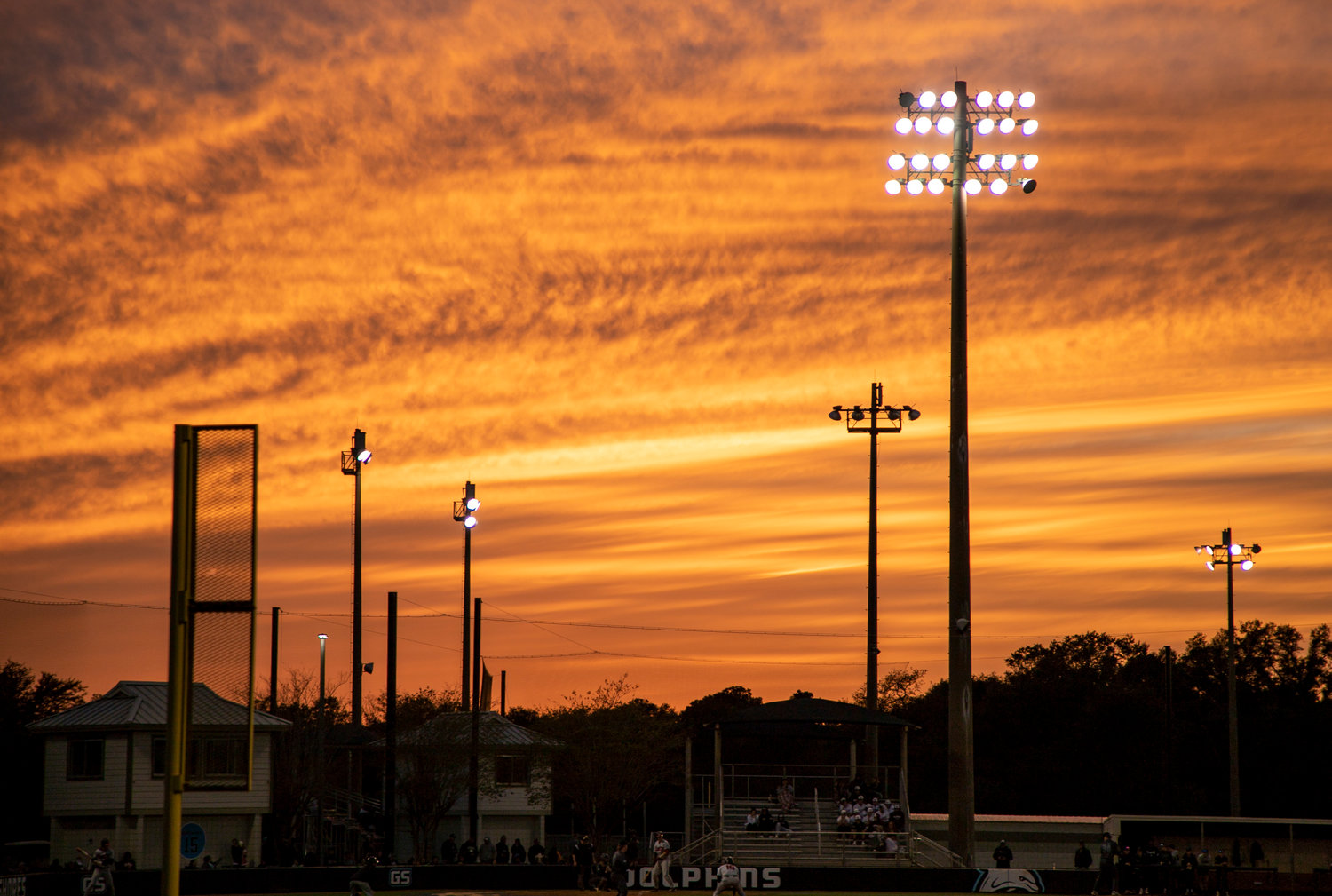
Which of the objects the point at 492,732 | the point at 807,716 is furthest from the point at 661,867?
the point at 492,732

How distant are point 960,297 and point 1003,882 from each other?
57.7 feet

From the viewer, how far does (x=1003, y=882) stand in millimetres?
36531

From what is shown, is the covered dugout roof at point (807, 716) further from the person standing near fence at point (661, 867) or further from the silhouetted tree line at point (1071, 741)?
the silhouetted tree line at point (1071, 741)

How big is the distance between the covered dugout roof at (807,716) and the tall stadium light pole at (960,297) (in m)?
15.0

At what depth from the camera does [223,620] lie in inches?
440

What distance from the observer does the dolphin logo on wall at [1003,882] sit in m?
36.3

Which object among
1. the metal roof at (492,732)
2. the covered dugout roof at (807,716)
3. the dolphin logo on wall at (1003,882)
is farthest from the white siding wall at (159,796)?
the dolphin logo on wall at (1003,882)

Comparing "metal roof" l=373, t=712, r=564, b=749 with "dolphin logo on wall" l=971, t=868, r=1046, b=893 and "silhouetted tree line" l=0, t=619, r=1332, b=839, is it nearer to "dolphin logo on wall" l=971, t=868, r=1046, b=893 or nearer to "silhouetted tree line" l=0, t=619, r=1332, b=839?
"silhouetted tree line" l=0, t=619, r=1332, b=839

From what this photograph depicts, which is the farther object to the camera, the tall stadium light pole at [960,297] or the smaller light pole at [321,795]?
the smaller light pole at [321,795]

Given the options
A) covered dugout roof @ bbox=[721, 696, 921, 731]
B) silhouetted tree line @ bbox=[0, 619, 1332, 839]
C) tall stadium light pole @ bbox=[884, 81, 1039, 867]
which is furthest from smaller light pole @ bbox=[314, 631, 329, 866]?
tall stadium light pole @ bbox=[884, 81, 1039, 867]

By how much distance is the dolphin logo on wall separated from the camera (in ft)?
119

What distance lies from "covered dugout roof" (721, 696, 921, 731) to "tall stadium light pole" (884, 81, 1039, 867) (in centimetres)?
1499

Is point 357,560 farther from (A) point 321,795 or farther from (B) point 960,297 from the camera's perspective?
(B) point 960,297

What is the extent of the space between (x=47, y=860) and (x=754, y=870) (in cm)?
3382
